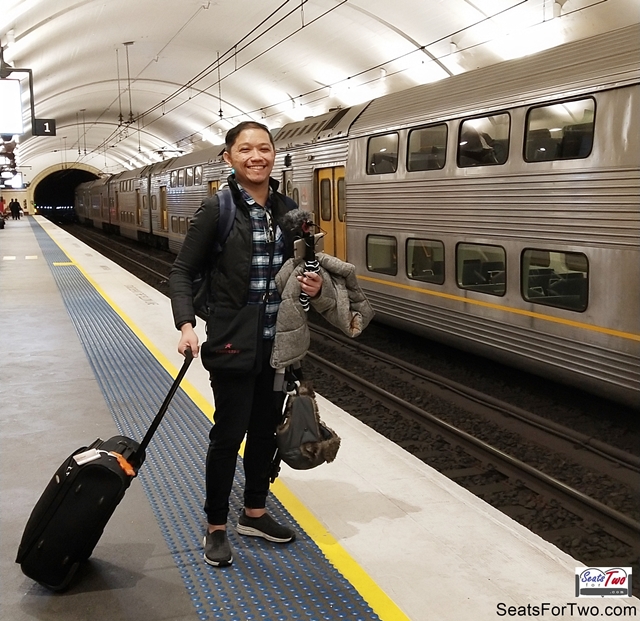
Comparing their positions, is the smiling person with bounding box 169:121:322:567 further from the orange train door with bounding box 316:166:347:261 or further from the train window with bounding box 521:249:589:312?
the orange train door with bounding box 316:166:347:261

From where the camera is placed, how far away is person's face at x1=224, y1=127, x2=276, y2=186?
3129mm

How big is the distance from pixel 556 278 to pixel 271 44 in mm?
17858

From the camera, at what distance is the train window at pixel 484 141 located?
23.3ft

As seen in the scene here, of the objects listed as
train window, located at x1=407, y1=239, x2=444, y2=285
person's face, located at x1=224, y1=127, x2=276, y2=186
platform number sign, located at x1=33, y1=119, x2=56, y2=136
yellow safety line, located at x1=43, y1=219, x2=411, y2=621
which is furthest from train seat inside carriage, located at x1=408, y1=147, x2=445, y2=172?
platform number sign, located at x1=33, y1=119, x2=56, y2=136

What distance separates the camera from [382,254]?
31.6ft

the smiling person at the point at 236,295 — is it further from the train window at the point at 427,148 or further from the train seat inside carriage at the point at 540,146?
the train window at the point at 427,148

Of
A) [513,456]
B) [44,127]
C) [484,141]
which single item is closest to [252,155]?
[513,456]

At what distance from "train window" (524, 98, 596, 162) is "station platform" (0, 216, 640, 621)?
2.98 metres

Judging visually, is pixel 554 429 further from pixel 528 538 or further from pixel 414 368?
pixel 528 538

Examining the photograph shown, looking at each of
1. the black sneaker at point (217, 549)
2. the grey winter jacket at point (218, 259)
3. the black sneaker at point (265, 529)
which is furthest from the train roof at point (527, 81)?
the black sneaker at point (217, 549)

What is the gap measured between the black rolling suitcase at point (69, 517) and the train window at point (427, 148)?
236 inches

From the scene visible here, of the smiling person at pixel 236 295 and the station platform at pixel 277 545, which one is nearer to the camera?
the station platform at pixel 277 545

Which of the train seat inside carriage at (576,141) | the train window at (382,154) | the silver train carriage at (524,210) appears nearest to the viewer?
the silver train carriage at (524,210)

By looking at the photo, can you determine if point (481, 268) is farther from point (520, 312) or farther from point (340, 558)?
point (340, 558)
